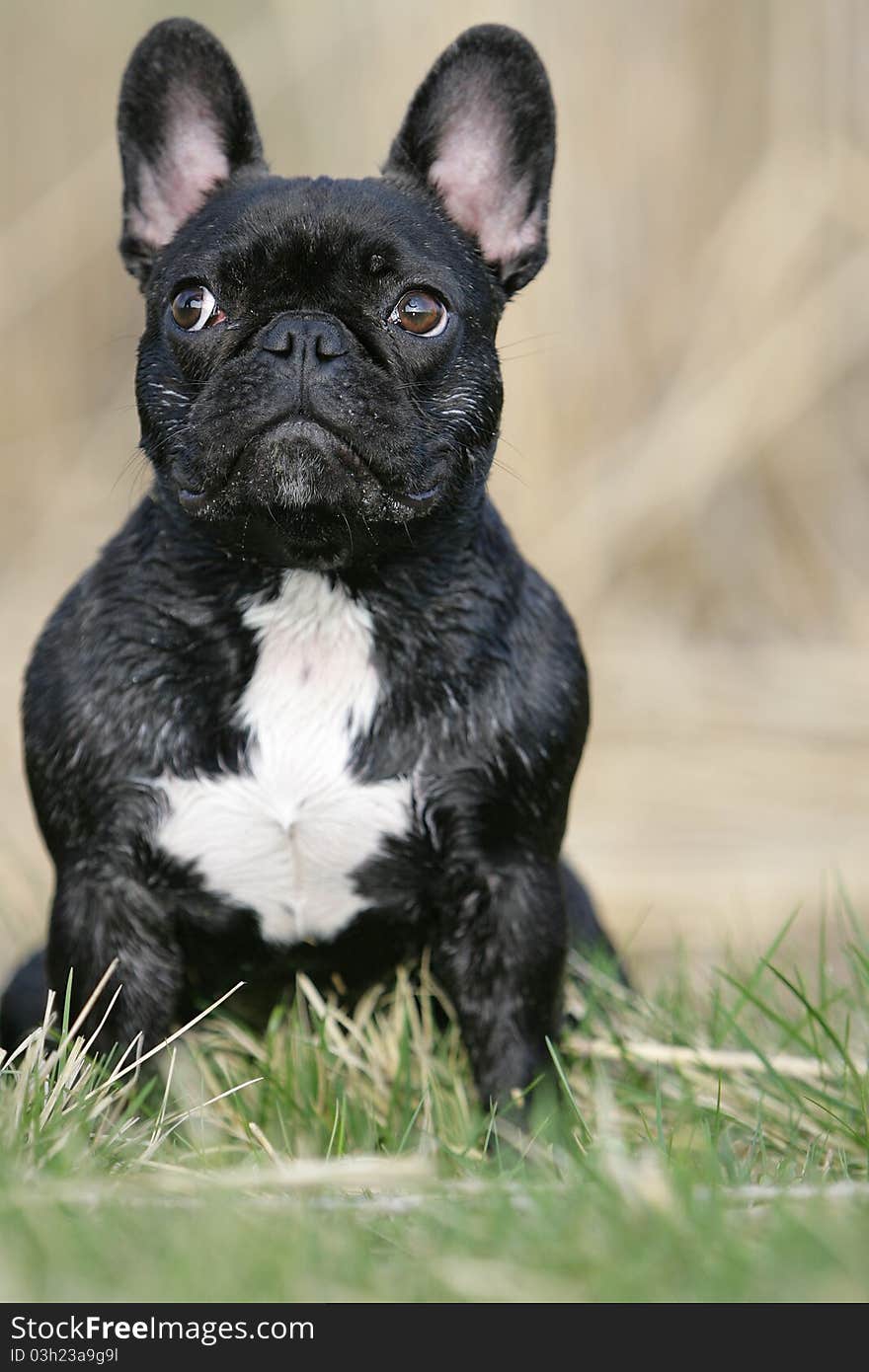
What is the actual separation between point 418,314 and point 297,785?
2.57 feet

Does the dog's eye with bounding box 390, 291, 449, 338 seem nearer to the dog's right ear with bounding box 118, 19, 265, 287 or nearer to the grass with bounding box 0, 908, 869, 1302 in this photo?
the dog's right ear with bounding box 118, 19, 265, 287

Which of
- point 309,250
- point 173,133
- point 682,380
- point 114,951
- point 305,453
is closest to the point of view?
point 305,453

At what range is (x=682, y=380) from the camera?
6285 mm

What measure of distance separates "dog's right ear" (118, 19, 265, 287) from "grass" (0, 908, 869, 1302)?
54.0 inches

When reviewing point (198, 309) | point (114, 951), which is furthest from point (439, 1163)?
point (198, 309)

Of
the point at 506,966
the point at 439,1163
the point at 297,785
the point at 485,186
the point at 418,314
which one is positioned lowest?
the point at 439,1163

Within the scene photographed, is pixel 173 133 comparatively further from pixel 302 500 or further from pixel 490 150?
pixel 302 500

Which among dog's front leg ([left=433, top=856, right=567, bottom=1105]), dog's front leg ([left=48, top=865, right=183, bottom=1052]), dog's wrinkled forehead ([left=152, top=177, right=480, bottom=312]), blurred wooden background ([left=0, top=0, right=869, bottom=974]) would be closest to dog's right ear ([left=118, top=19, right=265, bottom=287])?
dog's wrinkled forehead ([left=152, top=177, right=480, bottom=312])

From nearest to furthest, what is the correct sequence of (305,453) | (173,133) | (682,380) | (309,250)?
(305,453) → (309,250) → (173,133) → (682,380)

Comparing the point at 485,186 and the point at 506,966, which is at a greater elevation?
the point at 485,186

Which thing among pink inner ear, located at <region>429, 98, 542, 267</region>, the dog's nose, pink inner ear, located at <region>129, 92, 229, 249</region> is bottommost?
the dog's nose

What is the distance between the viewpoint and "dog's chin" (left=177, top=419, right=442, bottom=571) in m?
2.67

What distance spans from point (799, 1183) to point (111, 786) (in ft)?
4.09
